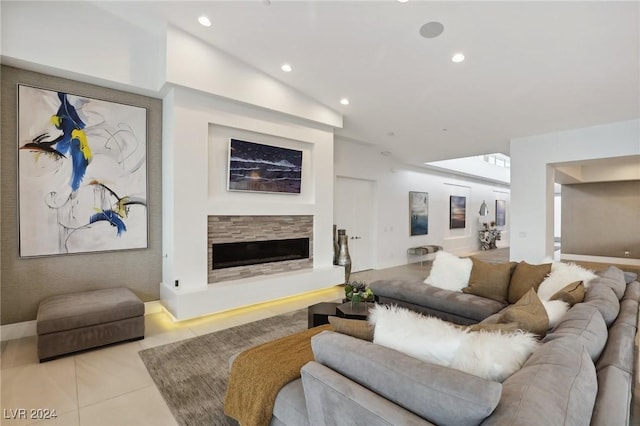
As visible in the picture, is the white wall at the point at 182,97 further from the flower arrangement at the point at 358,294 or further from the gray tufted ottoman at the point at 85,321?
the flower arrangement at the point at 358,294

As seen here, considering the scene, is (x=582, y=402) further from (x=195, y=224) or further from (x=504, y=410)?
(x=195, y=224)

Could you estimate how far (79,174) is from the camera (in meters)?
3.61

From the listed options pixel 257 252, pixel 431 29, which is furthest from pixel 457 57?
pixel 257 252

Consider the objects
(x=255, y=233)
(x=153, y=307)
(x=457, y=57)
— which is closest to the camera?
(x=457, y=57)

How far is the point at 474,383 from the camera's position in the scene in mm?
968

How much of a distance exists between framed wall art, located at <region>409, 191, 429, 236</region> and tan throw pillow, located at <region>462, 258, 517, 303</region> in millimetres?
4861

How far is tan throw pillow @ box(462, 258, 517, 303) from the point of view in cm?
333

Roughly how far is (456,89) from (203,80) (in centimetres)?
360

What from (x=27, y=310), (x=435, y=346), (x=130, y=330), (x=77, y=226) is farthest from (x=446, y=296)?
(x=27, y=310)

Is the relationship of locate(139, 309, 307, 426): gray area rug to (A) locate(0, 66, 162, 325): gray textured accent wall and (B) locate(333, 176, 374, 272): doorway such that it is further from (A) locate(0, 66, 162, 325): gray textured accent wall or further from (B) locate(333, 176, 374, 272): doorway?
(B) locate(333, 176, 374, 272): doorway

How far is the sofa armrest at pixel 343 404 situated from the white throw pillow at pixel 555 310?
137 cm

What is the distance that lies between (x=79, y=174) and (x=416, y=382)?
4281 millimetres

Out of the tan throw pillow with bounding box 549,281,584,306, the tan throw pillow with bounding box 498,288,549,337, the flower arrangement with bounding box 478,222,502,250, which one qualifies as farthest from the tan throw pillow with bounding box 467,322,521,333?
the flower arrangement with bounding box 478,222,502,250

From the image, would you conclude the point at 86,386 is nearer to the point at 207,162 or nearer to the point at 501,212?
the point at 207,162
